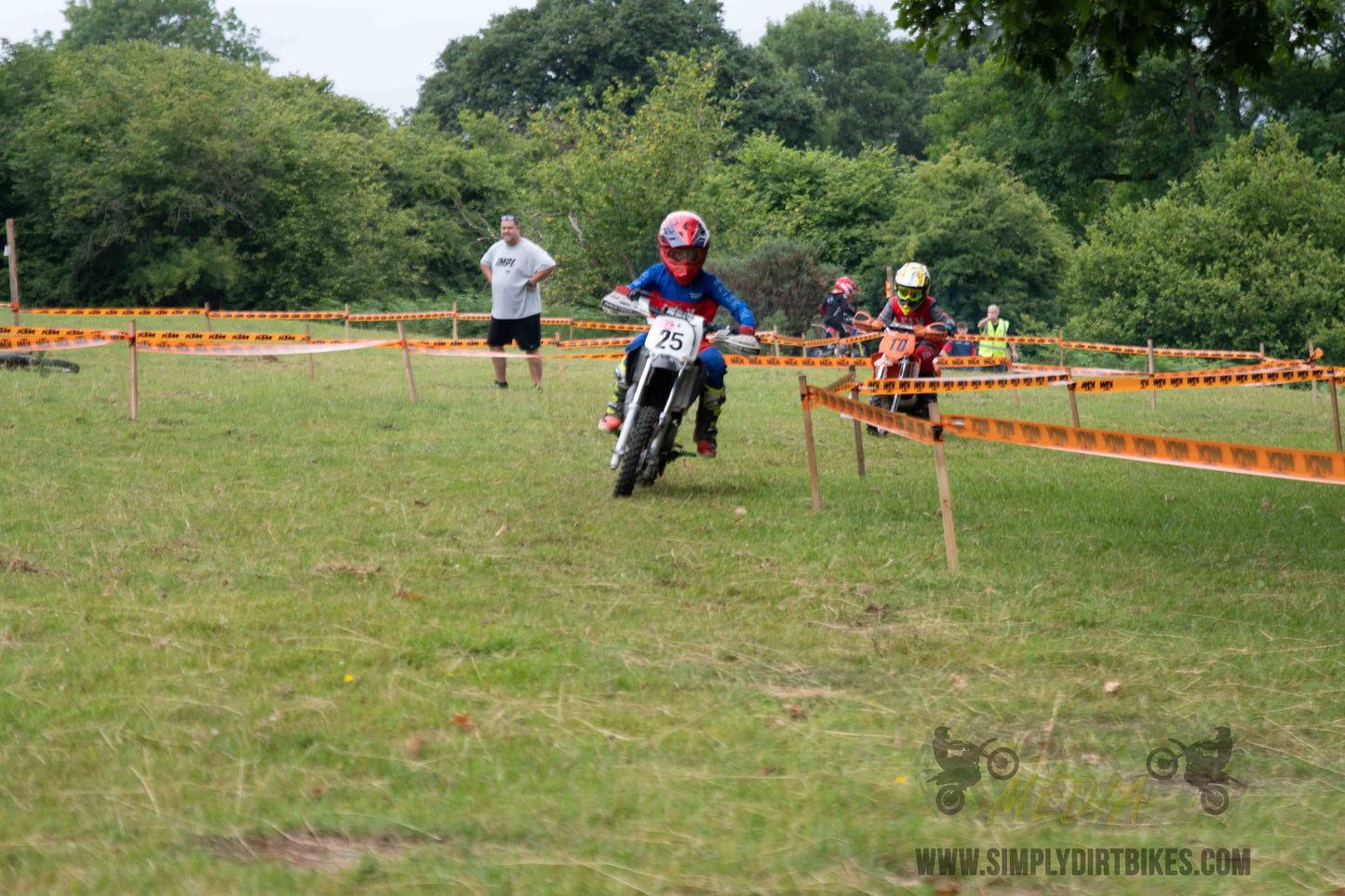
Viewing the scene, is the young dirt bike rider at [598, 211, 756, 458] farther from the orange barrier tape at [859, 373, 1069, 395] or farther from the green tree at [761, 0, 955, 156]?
the green tree at [761, 0, 955, 156]

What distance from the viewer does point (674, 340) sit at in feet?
31.0

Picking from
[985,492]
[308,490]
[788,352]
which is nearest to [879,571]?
[985,492]

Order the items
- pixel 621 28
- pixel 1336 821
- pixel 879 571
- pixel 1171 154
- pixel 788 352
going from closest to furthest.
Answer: pixel 1336 821 → pixel 879 571 → pixel 788 352 → pixel 1171 154 → pixel 621 28

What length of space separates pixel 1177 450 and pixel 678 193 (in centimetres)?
3511

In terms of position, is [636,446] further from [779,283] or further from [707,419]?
[779,283]

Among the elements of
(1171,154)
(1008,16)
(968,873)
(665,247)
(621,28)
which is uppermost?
(621,28)

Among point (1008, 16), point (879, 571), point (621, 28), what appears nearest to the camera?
point (879, 571)

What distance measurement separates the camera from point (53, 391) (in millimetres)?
14703

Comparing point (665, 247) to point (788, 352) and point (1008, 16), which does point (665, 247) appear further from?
point (788, 352)

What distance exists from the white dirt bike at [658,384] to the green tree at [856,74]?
70085 mm

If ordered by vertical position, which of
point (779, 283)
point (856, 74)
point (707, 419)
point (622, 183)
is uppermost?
point (856, 74)

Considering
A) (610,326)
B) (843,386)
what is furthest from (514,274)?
(610,326)

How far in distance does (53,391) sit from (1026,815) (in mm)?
13206

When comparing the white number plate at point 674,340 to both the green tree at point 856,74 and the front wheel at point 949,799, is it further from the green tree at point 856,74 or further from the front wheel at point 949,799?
the green tree at point 856,74
